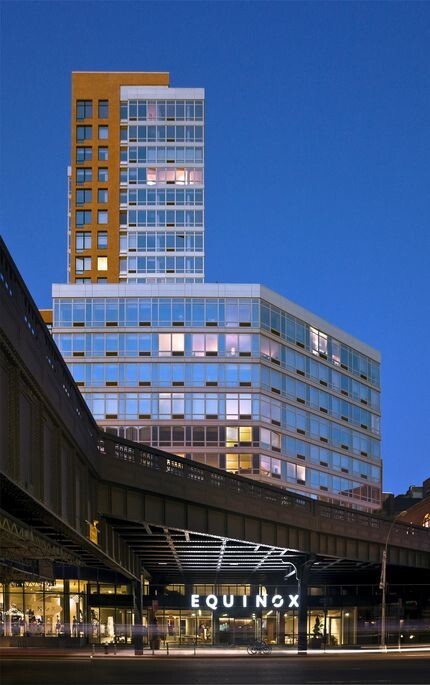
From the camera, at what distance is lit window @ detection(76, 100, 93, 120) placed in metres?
138

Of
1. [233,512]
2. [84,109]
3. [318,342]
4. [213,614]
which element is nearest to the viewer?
[233,512]

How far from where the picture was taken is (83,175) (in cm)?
13750

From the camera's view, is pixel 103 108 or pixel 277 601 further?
pixel 103 108

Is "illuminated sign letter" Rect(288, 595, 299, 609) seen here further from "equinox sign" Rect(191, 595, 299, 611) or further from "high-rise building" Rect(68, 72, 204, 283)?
"high-rise building" Rect(68, 72, 204, 283)

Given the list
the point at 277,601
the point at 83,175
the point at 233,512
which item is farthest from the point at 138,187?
the point at 233,512

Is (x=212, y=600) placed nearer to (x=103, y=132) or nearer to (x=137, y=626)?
(x=137, y=626)

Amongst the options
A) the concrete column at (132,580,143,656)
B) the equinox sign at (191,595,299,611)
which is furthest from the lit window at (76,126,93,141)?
the concrete column at (132,580,143,656)

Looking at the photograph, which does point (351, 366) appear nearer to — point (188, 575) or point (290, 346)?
point (290, 346)

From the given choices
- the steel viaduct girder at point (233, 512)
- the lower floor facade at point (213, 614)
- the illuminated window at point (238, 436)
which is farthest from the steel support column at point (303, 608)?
the illuminated window at point (238, 436)

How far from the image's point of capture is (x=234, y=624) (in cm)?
9881

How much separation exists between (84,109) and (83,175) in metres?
8.50

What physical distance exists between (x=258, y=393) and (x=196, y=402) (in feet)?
20.7

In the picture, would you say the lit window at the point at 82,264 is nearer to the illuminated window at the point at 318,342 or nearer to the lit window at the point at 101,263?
the lit window at the point at 101,263

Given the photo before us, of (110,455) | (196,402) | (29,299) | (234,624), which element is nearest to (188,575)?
(234,624)
